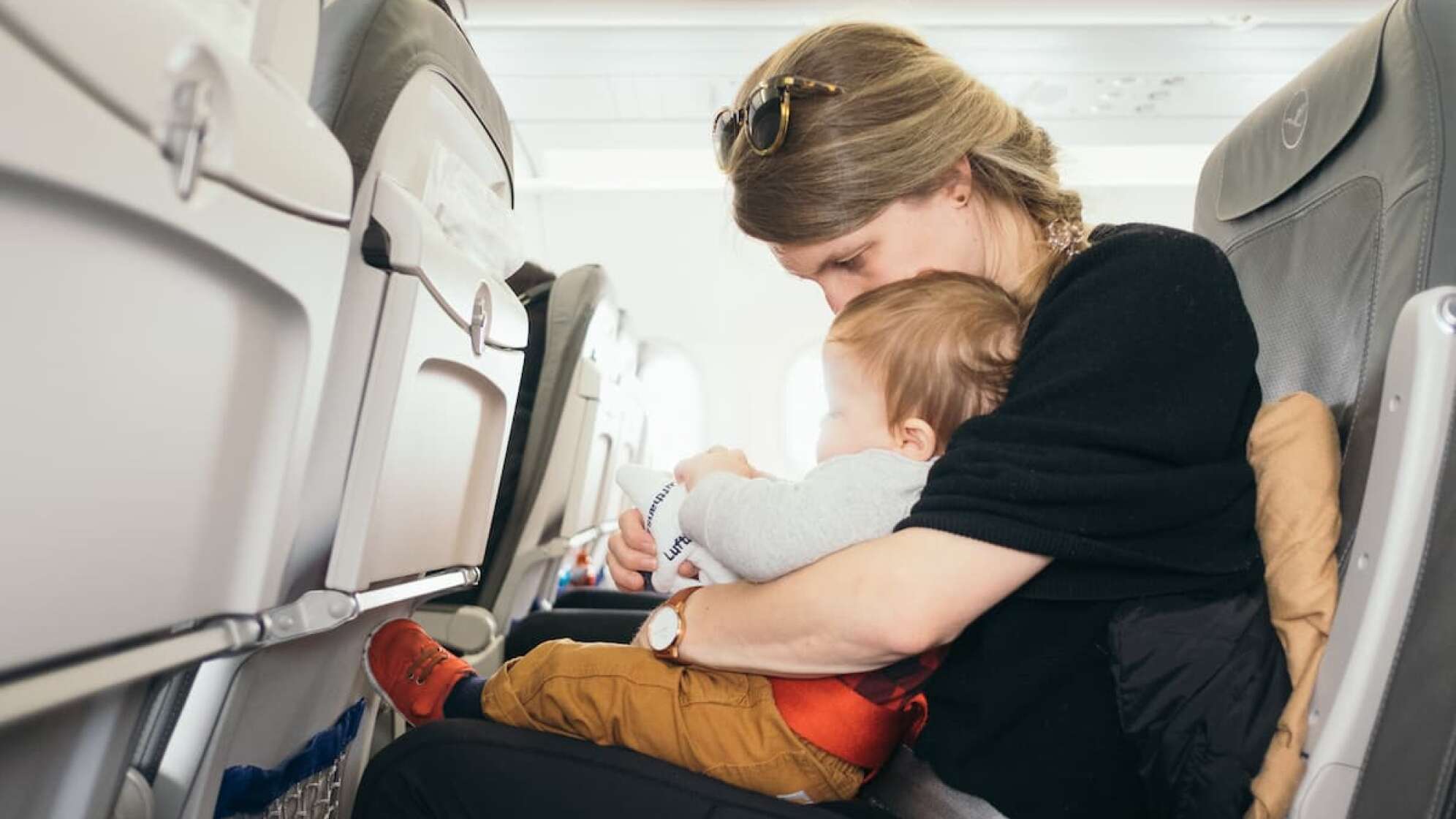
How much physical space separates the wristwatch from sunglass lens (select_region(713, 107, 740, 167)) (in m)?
0.68

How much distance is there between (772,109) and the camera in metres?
1.48

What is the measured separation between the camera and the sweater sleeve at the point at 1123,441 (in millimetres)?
1075

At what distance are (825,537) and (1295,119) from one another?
0.90 meters

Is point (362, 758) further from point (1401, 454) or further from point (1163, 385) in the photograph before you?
point (1401, 454)

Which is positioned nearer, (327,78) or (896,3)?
(327,78)

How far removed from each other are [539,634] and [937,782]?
49.2 inches

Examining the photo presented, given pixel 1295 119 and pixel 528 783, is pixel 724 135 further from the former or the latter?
pixel 528 783

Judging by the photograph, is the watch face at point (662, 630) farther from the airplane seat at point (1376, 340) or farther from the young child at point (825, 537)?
the airplane seat at point (1376, 340)

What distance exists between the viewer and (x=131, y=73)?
646 mm

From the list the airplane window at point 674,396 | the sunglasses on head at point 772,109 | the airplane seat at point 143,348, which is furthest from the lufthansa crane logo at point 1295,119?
the airplane window at point 674,396

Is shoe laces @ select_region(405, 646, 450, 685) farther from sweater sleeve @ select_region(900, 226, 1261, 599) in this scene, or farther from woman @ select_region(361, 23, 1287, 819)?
sweater sleeve @ select_region(900, 226, 1261, 599)

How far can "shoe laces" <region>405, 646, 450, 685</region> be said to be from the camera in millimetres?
1611

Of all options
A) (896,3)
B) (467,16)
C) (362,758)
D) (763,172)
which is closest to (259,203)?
(763,172)

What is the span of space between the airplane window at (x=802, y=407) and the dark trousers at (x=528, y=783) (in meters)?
6.93
